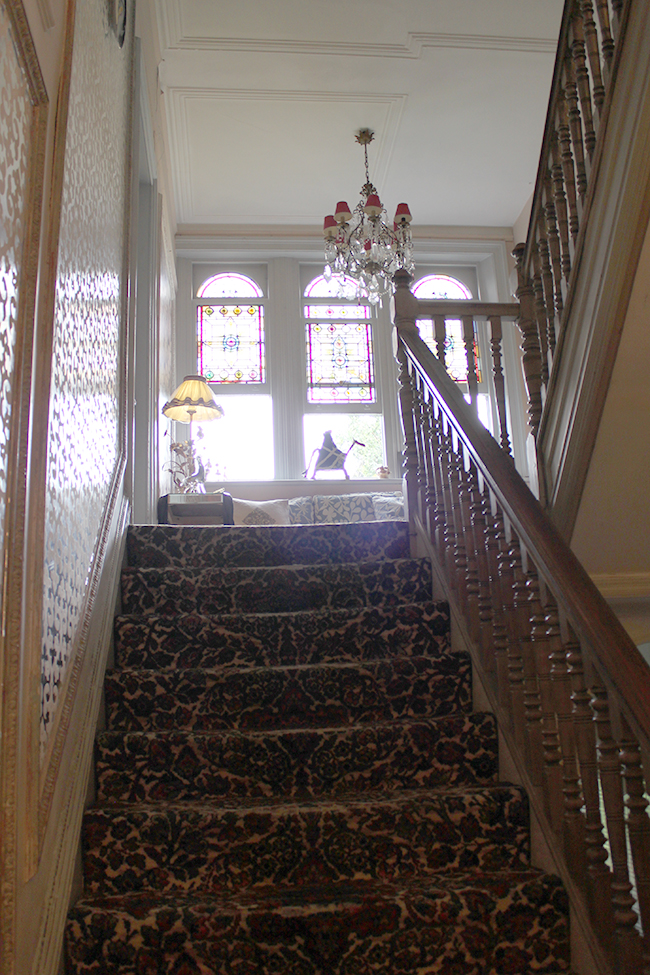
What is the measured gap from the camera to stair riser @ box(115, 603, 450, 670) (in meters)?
2.60

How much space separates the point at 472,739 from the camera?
2.29m

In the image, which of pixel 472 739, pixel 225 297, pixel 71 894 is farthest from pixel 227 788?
pixel 225 297

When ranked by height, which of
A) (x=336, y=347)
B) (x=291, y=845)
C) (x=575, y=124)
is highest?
(x=336, y=347)

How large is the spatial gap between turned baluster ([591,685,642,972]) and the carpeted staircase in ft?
0.73

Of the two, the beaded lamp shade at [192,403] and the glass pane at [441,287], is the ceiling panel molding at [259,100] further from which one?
the beaded lamp shade at [192,403]

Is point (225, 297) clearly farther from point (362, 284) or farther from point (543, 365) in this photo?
point (543, 365)

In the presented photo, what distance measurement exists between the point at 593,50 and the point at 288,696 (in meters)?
2.62

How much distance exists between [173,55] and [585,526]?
4672mm

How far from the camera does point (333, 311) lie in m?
7.78

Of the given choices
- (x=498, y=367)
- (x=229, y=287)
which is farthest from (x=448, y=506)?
(x=229, y=287)

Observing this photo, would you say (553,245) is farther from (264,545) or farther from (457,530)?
(264,545)

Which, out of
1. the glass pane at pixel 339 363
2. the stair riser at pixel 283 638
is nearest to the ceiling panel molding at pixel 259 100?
the glass pane at pixel 339 363

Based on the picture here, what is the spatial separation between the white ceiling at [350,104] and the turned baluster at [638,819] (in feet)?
17.8

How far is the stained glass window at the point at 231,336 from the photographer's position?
7.50 m
